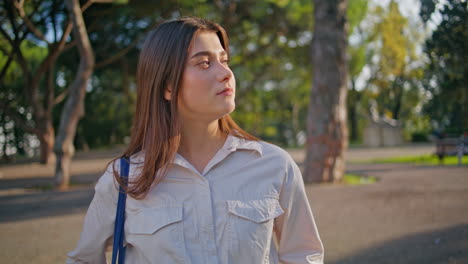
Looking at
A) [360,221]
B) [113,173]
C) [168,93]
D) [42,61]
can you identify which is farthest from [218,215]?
[42,61]

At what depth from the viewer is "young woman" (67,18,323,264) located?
1.65 metres

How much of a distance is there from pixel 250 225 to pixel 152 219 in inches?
15.5

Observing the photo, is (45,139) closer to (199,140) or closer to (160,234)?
(199,140)

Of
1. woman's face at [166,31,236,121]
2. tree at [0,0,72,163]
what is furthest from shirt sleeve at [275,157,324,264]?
tree at [0,0,72,163]

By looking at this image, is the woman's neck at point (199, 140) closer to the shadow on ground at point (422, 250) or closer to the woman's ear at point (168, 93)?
the woman's ear at point (168, 93)

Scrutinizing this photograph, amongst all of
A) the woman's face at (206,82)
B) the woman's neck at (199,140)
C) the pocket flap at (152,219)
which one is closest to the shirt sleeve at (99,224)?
the pocket flap at (152,219)

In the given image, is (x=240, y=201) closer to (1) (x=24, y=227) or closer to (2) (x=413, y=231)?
(2) (x=413, y=231)

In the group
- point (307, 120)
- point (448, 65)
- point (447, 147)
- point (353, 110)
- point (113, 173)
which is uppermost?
point (448, 65)

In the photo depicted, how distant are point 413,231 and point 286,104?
1248 inches

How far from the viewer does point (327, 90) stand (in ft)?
28.5

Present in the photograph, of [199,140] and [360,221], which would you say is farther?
[360,221]

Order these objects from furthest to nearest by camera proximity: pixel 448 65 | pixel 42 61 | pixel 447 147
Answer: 1. pixel 42 61
2. pixel 447 147
3. pixel 448 65

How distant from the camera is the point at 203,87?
177cm

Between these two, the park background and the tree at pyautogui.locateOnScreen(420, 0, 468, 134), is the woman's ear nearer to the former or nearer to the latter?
the park background
